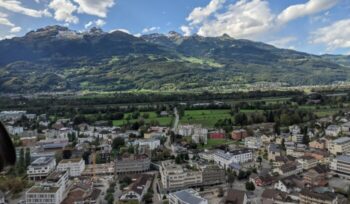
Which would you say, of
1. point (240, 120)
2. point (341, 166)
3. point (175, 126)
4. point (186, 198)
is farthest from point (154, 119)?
point (186, 198)

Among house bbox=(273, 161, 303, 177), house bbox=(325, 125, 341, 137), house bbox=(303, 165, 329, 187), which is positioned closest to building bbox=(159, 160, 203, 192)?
house bbox=(273, 161, 303, 177)

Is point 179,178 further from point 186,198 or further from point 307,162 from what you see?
point 307,162

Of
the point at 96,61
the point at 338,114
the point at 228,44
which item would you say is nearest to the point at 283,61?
the point at 228,44

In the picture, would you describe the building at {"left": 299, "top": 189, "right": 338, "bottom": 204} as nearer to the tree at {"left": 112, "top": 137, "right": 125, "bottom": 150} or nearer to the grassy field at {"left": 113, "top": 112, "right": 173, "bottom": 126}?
the tree at {"left": 112, "top": 137, "right": 125, "bottom": 150}

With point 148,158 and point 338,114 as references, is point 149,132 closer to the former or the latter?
point 148,158

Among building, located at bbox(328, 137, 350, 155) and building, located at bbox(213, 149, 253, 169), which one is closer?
building, located at bbox(213, 149, 253, 169)
